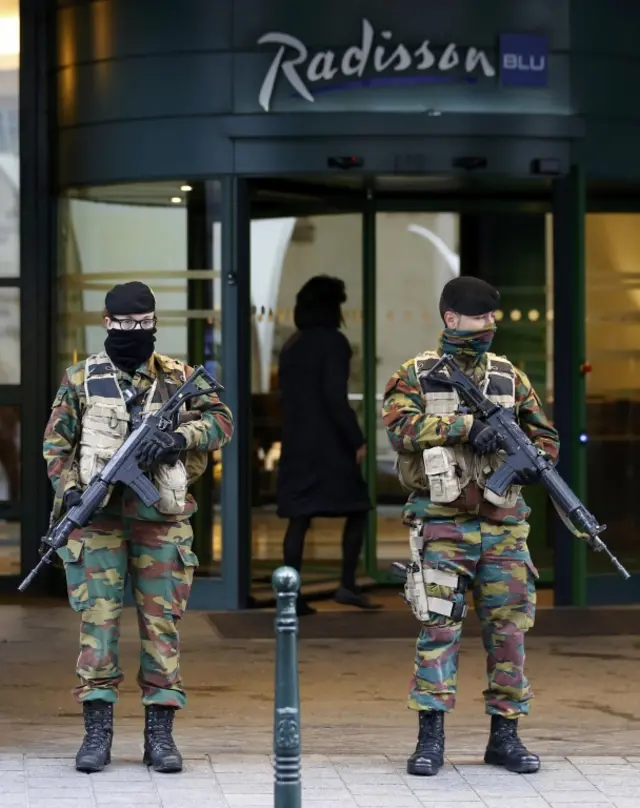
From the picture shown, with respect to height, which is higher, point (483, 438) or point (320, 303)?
point (320, 303)

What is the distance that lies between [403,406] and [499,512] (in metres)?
0.54

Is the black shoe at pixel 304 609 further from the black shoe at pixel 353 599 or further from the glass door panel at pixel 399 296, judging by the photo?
the glass door panel at pixel 399 296

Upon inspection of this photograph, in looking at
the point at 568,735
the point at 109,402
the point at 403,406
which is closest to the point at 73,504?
the point at 109,402

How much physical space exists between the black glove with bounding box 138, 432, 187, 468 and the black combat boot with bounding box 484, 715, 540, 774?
1.60 meters

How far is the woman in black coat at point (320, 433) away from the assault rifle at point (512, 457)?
4489 mm

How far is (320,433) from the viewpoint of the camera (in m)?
12.0

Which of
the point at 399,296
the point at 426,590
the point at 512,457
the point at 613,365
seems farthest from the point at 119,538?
the point at 399,296

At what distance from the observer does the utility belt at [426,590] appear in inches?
287

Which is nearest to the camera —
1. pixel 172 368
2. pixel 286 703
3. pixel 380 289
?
pixel 286 703

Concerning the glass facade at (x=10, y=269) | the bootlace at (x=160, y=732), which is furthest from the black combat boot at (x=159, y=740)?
the glass facade at (x=10, y=269)

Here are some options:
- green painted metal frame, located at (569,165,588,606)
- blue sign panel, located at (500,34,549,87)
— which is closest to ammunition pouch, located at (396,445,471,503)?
green painted metal frame, located at (569,165,588,606)

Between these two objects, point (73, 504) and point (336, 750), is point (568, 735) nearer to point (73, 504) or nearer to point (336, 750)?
point (336, 750)

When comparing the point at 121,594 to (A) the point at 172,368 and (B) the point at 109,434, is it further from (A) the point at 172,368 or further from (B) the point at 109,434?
(A) the point at 172,368

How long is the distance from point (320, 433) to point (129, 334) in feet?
15.3
